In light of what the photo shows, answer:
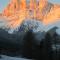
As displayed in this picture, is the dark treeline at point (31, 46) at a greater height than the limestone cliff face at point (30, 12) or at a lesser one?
lesser

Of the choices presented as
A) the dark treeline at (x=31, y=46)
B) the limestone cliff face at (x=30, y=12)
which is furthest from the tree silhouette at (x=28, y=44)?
the limestone cliff face at (x=30, y=12)

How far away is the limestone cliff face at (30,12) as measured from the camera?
337 cm

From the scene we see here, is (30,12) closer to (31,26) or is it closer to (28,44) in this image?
(31,26)

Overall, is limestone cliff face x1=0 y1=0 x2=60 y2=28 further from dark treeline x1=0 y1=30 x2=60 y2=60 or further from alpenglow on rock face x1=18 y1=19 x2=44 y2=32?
dark treeline x1=0 y1=30 x2=60 y2=60

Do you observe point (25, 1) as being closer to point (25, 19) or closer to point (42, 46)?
point (25, 19)

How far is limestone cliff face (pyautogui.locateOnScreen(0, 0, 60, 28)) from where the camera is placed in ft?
11.1

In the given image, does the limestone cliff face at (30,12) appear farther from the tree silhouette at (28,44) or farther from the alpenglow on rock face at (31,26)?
the tree silhouette at (28,44)

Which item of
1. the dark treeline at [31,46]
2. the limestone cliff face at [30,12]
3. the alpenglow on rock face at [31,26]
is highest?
the limestone cliff face at [30,12]

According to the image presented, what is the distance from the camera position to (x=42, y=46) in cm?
332

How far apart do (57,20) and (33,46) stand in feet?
1.64

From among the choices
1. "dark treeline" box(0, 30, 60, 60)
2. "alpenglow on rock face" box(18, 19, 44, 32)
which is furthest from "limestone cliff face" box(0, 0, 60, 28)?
"dark treeline" box(0, 30, 60, 60)

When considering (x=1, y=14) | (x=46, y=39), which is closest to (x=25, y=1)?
(x=1, y=14)

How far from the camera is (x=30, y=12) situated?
340 centimetres

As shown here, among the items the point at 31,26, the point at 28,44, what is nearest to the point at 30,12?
the point at 31,26
